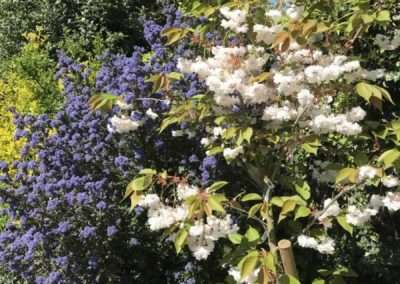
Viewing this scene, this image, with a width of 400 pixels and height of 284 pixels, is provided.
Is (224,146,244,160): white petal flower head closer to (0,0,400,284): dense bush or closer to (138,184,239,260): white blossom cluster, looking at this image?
(0,0,400,284): dense bush

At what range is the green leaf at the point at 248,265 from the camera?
207 centimetres

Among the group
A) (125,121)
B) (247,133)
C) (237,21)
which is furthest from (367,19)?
(125,121)

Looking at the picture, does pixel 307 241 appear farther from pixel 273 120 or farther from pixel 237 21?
pixel 237 21

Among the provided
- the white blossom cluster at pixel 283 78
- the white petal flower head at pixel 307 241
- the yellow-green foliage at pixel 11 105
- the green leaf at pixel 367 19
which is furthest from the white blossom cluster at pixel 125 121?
the yellow-green foliage at pixel 11 105

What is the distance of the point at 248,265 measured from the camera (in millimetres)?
2094

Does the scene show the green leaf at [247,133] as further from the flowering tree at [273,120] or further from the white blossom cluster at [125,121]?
the white blossom cluster at [125,121]

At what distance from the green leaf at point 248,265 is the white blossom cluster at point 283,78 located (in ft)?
2.00

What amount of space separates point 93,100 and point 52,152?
1186 millimetres

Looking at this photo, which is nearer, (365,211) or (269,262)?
(269,262)

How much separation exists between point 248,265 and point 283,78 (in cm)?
77

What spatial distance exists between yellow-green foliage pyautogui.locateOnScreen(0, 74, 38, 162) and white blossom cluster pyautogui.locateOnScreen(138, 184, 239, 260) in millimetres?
3439

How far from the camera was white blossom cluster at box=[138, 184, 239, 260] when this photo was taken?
225cm

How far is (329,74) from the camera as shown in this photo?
7.27 ft

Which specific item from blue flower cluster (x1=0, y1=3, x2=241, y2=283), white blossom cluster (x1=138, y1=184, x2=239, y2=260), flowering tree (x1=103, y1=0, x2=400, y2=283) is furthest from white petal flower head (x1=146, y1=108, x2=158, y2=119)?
white blossom cluster (x1=138, y1=184, x2=239, y2=260)
